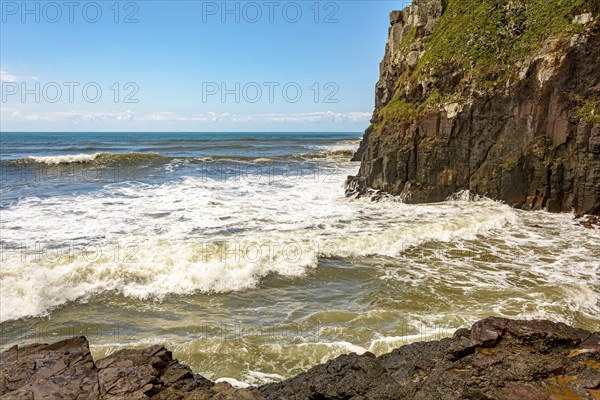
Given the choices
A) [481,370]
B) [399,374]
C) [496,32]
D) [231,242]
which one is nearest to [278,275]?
[231,242]

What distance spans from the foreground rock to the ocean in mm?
1386

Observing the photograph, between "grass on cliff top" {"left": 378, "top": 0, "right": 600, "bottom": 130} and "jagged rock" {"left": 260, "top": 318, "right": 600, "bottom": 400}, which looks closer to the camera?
"jagged rock" {"left": 260, "top": 318, "right": 600, "bottom": 400}

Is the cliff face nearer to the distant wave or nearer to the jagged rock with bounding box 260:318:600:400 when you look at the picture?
the jagged rock with bounding box 260:318:600:400

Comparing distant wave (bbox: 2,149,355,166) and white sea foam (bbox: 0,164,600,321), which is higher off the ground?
distant wave (bbox: 2,149,355,166)

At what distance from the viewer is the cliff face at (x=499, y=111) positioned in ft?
49.8

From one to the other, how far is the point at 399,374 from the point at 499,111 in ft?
50.5

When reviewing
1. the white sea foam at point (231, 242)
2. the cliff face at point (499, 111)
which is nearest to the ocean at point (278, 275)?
the white sea foam at point (231, 242)

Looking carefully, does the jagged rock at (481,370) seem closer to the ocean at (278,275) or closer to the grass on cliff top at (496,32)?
the ocean at (278,275)

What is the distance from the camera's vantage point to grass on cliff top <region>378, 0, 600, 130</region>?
1656 cm

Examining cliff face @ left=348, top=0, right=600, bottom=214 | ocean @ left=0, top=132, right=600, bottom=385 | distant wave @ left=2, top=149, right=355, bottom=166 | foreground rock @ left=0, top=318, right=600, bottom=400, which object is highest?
cliff face @ left=348, top=0, right=600, bottom=214

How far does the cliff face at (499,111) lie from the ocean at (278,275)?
1.27 m

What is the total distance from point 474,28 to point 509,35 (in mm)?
1753

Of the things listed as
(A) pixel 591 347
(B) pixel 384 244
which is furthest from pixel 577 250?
(A) pixel 591 347

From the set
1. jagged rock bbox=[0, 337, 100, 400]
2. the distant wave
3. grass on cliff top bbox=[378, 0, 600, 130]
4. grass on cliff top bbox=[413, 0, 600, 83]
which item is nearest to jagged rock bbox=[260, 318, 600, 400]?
jagged rock bbox=[0, 337, 100, 400]
